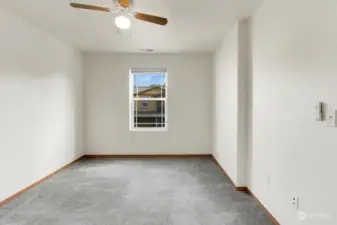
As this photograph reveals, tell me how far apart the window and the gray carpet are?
1615mm

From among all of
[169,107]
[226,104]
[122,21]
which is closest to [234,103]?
[226,104]

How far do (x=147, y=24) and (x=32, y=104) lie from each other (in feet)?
6.56

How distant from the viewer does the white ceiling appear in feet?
9.86

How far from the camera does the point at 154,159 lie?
5.73 m

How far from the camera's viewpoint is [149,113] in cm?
622

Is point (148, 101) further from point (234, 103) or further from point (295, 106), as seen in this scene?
point (295, 106)

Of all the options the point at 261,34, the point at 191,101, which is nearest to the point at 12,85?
the point at 261,34

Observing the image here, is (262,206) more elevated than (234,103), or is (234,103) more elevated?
(234,103)

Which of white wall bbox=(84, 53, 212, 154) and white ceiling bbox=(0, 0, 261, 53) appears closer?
white ceiling bbox=(0, 0, 261, 53)

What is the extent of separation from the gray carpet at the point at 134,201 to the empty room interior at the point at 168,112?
0.02m

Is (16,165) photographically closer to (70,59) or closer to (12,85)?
(12,85)

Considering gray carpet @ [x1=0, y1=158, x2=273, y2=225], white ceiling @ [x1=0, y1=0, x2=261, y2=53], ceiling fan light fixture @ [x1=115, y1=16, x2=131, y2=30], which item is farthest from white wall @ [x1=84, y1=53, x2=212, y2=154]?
ceiling fan light fixture @ [x1=115, y1=16, x2=131, y2=30]

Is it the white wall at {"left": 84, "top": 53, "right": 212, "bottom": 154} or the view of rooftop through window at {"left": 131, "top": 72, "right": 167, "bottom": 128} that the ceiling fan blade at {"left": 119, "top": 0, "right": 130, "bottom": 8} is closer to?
the white wall at {"left": 84, "top": 53, "right": 212, "bottom": 154}

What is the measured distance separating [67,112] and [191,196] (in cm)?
303
